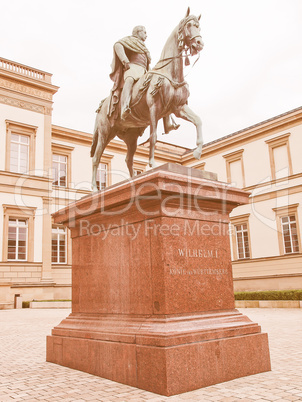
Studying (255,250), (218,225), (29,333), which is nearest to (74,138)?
(255,250)

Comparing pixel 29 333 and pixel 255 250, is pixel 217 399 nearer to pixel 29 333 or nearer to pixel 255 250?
pixel 29 333

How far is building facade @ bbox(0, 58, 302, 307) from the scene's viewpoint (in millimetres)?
23250

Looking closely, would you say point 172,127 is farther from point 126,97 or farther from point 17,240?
point 17,240

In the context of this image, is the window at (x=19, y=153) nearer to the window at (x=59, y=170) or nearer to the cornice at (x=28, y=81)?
the window at (x=59, y=170)

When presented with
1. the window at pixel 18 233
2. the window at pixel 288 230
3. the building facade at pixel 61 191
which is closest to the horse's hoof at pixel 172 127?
the building facade at pixel 61 191

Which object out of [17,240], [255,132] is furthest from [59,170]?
[255,132]

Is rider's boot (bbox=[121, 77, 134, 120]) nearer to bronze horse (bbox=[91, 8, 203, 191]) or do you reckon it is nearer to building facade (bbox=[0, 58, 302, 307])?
bronze horse (bbox=[91, 8, 203, 191])

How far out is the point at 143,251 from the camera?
14.5 ft

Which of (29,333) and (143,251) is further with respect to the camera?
(29,333)

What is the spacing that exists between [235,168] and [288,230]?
271 inches

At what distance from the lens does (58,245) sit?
1011 inches

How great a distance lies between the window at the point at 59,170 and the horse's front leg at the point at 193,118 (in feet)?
74.1

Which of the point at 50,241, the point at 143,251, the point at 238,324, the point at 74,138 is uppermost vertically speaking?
the point at 74,138

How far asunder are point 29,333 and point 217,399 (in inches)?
281
